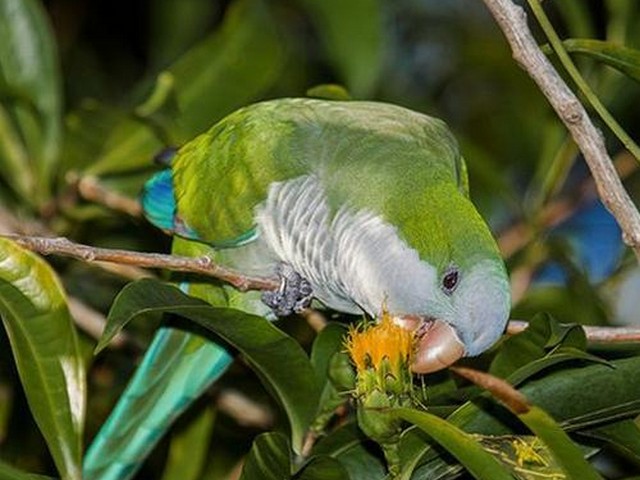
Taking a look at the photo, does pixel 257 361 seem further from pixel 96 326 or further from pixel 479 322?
pixel 96 326

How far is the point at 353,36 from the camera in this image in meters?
2.45

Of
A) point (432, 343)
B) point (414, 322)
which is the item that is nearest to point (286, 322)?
point (414, 322)

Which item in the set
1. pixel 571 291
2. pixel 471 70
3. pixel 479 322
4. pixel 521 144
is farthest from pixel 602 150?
pixel 471 70

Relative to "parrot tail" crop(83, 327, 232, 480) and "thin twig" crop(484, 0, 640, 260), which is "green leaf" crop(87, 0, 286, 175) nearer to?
"parrot tail" crop(83, 327, 232, 480)

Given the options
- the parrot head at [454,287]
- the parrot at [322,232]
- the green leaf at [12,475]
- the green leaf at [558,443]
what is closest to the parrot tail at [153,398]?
the parrot at [322,232]

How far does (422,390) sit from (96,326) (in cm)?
83

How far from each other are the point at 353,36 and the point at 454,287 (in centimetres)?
89

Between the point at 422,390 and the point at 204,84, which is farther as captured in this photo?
the point at 204,84

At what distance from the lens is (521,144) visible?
3.43 metres

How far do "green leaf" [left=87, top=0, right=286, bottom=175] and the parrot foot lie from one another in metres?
0.59

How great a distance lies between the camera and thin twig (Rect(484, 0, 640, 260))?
145 cm

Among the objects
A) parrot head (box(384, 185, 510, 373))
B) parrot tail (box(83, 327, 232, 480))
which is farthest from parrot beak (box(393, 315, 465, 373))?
parrot tail (box(83, 327, 232, 480))

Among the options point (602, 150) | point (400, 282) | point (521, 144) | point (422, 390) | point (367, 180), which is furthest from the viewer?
point (521, 144)

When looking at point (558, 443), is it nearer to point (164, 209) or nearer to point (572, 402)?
point (572, 402)
